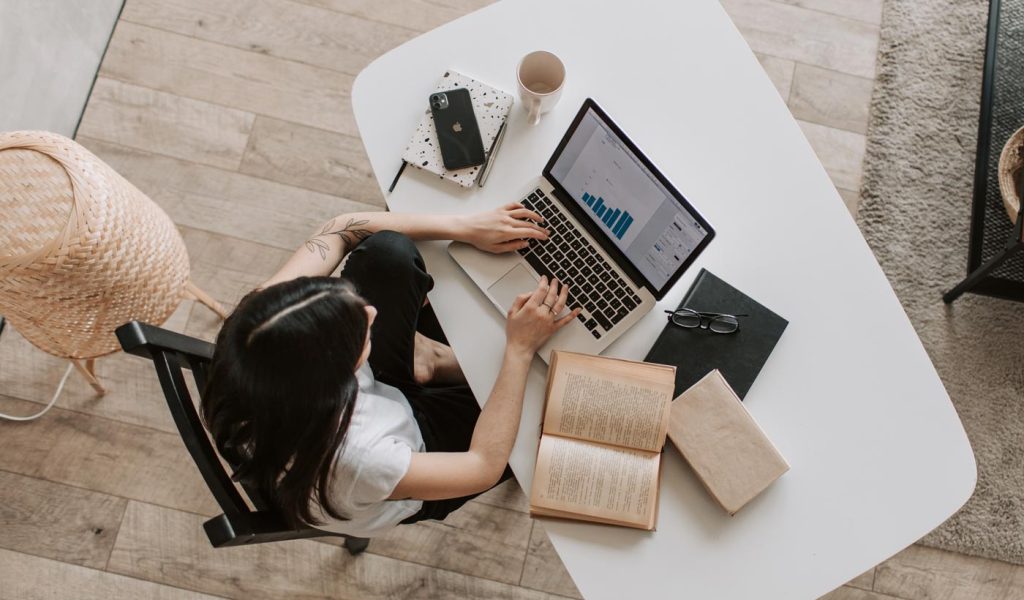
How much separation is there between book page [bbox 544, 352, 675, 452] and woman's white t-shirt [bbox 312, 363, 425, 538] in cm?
23

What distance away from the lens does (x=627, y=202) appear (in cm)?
108

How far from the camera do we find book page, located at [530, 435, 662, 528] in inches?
40.8

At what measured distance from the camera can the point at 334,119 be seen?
75.6 inches

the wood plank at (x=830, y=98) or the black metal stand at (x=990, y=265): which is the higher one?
the wood plank at (x=830, y=98)

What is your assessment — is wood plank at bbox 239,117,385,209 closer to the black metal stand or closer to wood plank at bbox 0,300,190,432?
wood plank at bbox 0,300,190,432

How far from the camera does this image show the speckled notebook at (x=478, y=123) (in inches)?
47.4

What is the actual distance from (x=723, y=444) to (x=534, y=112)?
606 mm

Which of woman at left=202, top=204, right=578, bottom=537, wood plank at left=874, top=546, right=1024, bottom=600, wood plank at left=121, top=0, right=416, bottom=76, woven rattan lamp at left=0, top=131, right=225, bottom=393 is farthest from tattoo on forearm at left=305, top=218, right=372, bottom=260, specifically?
wood plank at left=874, top=546, right=1024, bottom=600

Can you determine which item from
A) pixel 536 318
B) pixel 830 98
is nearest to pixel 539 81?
pixel 536 318

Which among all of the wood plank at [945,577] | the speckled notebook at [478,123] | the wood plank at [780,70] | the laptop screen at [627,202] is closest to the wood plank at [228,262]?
the speckled notebook at [478,123]

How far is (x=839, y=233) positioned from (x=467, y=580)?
1105 millimetres

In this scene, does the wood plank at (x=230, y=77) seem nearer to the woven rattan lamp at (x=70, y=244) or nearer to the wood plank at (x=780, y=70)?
the woven rattan lamp at (x=70, y=244)

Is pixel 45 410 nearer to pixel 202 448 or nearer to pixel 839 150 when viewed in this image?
pixel 202 448

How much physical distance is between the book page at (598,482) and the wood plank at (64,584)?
103 cm
